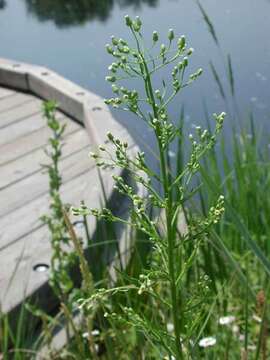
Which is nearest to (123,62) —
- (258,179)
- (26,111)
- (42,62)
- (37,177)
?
(258,179)

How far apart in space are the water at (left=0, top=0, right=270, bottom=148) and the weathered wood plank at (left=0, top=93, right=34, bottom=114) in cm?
89

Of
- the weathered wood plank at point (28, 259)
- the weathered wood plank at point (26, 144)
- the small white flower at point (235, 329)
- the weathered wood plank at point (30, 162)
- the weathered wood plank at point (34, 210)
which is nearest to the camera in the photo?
the small white flower at point (235, 329)

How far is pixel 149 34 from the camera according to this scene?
7250 millimetres

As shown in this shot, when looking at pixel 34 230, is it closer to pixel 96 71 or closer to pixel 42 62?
pixel 96 71

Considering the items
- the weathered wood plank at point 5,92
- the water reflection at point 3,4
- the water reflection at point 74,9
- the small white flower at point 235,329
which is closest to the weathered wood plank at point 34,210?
the small white flower at point 235,329

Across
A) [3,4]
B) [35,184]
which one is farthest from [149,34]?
[3,4]

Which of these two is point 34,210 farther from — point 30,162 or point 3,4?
point 3,4

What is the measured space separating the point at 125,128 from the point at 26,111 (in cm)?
75

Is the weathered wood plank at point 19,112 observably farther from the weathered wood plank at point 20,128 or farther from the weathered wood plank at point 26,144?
the weathered wood plank at point 26,144

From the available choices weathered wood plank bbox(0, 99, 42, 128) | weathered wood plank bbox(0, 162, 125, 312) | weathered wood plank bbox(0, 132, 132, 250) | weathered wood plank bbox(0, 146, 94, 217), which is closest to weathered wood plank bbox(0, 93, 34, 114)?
weathered wood plank bbox(0, 99, 42, 128)

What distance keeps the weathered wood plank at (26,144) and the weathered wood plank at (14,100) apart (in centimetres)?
37

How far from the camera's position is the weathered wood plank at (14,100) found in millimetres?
3895

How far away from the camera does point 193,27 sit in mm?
7527

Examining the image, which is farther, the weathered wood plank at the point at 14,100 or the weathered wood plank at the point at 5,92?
the weathered wood plank at the point at 5,92
